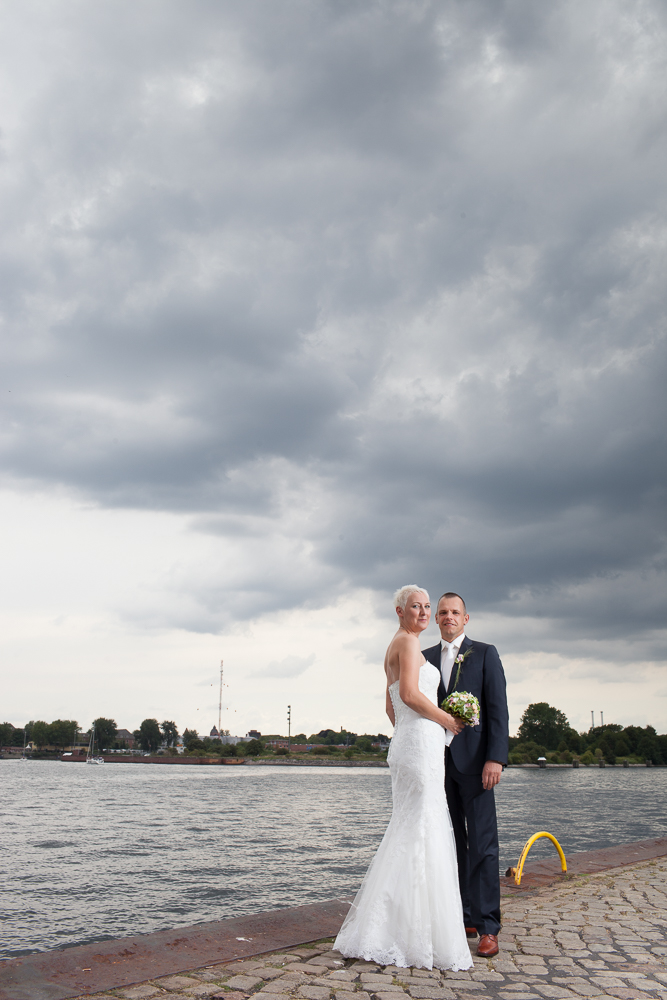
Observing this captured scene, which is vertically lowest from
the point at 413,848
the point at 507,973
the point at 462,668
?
the point at 507,973

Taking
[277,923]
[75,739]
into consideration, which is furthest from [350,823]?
[75,739]

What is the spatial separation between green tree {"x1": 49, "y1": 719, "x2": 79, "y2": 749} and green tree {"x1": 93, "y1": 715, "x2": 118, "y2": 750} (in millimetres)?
10980

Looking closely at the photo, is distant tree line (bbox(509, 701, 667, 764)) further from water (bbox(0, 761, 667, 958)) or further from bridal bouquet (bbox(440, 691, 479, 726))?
bridal bouquet (bbox(440, 691, 479, 726))

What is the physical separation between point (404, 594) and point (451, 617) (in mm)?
548

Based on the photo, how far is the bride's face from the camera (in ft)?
16.3

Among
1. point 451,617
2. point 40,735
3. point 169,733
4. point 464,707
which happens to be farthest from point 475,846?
point 40,735

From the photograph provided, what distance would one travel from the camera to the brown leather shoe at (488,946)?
15.5ft

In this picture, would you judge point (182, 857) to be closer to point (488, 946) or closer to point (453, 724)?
point (488, 946)

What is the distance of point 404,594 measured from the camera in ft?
16.7

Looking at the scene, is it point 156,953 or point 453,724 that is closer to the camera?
point 156,953

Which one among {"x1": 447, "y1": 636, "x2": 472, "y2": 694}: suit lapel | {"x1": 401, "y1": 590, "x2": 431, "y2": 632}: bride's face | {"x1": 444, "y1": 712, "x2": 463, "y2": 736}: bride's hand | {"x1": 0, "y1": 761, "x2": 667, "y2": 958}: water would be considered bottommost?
{"x1": 0, "y1": 761, "x2": 667, "y2": 958}: water

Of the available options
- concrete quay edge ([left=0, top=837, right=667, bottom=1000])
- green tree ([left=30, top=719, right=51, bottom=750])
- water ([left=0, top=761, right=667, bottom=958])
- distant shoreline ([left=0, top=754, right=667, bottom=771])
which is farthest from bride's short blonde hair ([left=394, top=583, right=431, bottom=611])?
green tree ([left=30, top=719, right=51, bottom=750])

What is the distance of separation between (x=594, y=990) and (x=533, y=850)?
59.4ft

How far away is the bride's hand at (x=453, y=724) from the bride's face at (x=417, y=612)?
60 centimetres
